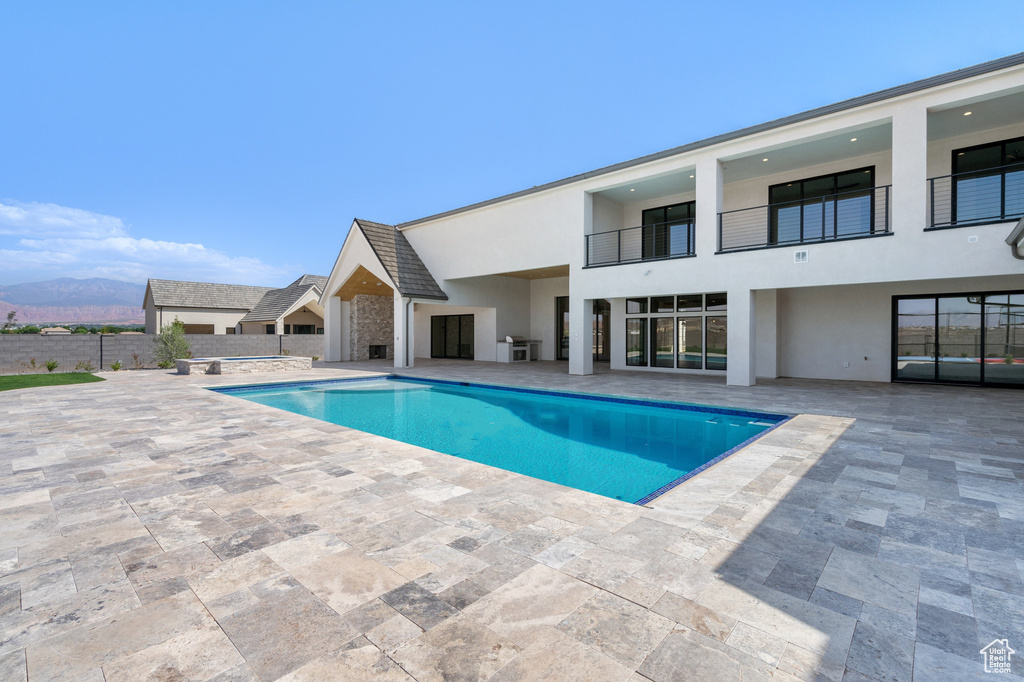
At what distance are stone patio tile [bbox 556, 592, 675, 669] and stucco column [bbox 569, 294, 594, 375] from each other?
439 inches

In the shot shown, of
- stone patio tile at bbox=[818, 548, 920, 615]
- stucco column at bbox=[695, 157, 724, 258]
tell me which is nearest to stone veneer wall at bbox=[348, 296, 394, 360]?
stucco column at bbox=[695, 157, 724, 258]

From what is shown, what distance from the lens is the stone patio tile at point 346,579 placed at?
7.61 ft

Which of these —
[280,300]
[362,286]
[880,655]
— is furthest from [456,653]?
[280,300]

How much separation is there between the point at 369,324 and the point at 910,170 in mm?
18290

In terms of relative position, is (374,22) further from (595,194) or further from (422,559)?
(422,559)

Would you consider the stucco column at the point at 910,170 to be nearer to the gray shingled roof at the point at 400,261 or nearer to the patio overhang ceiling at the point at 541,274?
the patio overhang ceiling at the point at 541,274

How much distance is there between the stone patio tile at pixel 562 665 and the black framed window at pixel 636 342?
43.1 ft

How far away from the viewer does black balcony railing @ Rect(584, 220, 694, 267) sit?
44.3 feet

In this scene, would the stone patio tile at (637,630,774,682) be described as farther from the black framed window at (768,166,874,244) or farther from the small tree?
the small tree

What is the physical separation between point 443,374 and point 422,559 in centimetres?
1110

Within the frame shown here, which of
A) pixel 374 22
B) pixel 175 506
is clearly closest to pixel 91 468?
pixel 175 506

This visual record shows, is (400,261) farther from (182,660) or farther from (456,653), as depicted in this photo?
(456,653)

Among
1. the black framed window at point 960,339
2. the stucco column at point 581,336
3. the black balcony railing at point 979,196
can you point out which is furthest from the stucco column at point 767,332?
the stucco column at point 581,336

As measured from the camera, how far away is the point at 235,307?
3144cm
